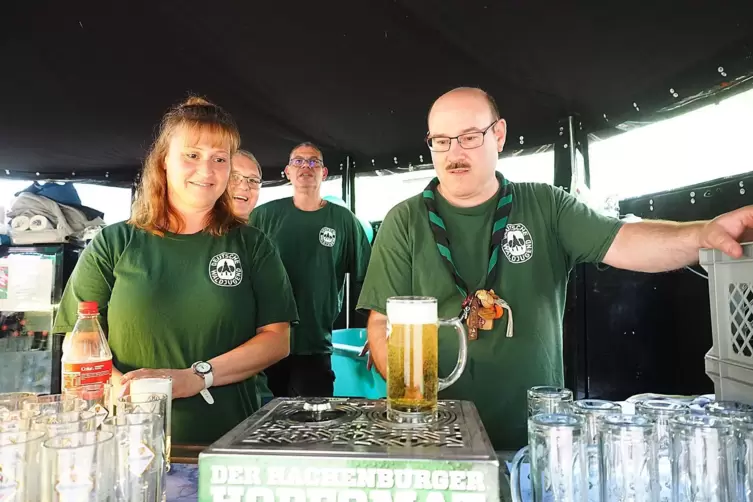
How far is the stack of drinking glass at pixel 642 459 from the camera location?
59cm

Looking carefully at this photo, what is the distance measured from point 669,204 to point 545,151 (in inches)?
32.7

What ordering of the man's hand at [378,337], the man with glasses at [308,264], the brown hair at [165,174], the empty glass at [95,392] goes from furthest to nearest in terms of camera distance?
the man with glasses at [308,264]
the brown hair at [165,174]
the man's hand at [378,337]
the empty glass at [95,392]

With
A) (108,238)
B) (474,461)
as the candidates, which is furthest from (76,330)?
(474,461)

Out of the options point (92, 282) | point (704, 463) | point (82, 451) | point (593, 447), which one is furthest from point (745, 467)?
point (92, 282)

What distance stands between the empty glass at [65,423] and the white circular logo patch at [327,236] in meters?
1.82

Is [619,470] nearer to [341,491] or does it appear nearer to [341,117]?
[341,491]

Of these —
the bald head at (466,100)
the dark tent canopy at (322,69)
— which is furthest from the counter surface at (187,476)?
the dark tent canopy at (322,69)

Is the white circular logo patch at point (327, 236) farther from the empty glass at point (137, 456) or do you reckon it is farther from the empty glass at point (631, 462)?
the empty glass at point (631, 462)

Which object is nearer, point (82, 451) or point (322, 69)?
point (82, 451)

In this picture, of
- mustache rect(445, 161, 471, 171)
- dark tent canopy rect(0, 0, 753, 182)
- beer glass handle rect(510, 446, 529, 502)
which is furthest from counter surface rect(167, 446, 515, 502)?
dark tent canopy rect(0, 0, 753, 182)

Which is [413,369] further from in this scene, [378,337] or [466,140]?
[466,140]

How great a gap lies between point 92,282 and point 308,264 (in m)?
1.18

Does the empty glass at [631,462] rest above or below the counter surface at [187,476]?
above

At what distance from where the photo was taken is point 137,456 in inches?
24.9
